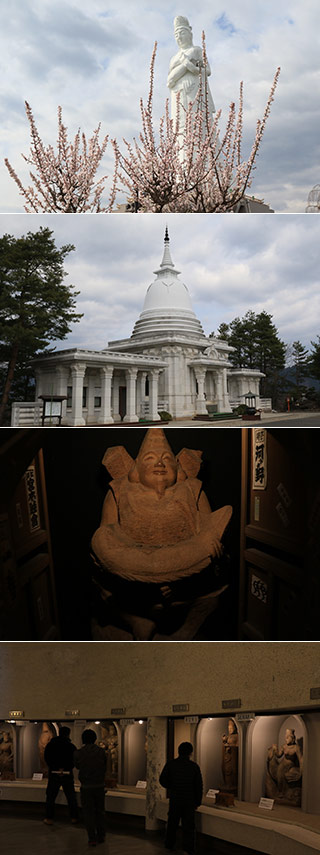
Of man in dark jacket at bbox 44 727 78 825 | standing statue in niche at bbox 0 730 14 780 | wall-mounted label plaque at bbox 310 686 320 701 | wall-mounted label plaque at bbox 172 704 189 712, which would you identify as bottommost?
standing statue in niche at bbox 0 730 14 780

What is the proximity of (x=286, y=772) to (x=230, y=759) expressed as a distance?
1077 millimetres

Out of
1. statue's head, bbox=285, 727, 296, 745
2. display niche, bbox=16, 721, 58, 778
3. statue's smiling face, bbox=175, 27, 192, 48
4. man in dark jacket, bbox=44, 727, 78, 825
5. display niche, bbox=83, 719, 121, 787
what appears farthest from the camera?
statue's smiling face, bbox=175, 27, 192, 48

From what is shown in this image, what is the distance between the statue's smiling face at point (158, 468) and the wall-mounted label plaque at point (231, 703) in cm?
297

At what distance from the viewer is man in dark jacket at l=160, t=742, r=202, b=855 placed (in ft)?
22.7

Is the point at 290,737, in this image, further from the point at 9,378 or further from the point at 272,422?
the point at 9,378

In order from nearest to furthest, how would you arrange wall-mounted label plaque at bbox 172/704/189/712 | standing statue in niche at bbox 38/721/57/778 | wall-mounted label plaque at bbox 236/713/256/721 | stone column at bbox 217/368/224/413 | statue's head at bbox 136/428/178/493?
stone column at bbox 217/368/224/413 < statue's head at bbox 136/428/178/493 < wall-mounted label plaque at bbox 236/713/256/721 < wall-mounted label plaque at bbox 172/704/189/712 < standing statue in niche at bbox 38/721/57/778

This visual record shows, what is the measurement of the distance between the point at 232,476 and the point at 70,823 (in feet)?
16.5

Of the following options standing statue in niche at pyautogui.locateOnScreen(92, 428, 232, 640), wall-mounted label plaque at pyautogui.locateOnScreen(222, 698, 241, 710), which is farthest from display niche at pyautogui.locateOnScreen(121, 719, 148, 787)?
standing statue in niche at pyautogui.locateOnScreen(92, 428, 232, 640)

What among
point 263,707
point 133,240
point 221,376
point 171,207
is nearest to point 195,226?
point 133,240

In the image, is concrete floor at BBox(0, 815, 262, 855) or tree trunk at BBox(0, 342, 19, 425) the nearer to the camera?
tree trunk at BBox(0, 342, 19, 425)

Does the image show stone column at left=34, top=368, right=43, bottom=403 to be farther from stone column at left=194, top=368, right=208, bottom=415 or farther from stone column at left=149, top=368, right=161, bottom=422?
stone column at left=194, top=368, right=208, bottom=415

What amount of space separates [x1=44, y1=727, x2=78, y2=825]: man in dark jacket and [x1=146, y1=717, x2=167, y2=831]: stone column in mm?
911

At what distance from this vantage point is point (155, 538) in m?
6.57

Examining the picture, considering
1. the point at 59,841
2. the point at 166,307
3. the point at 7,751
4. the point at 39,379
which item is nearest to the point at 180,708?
the point at 59,841
